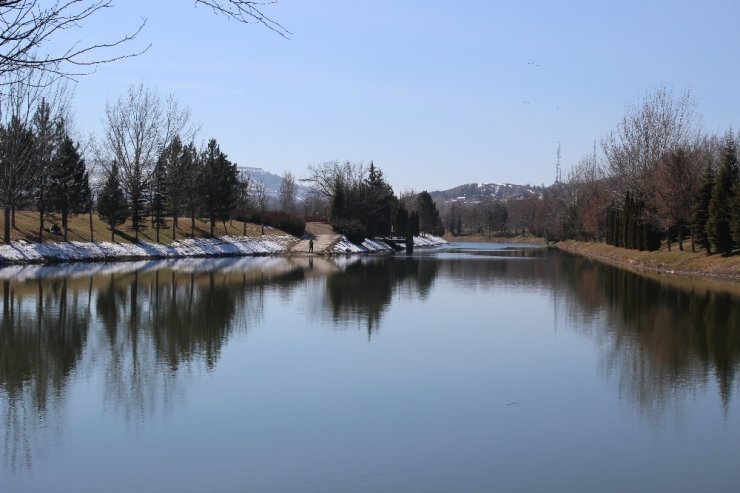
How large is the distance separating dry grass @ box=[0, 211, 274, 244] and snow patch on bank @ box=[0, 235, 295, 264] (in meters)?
1.02

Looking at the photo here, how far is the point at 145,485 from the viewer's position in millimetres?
8281

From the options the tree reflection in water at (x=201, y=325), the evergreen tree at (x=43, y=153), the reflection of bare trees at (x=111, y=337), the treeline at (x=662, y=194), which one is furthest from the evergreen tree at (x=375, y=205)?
the reflection of bare trees at (x=111, y=337)

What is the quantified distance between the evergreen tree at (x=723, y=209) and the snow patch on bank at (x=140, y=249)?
1300 inches

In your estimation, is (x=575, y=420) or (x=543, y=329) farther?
(x=543, y=329)

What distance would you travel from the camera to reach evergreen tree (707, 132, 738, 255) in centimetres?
4250

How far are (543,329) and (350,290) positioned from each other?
1170 cm

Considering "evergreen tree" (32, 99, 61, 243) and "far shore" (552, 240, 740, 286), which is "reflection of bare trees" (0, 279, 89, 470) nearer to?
"evergreen tree" (32, 99, 61, 243)

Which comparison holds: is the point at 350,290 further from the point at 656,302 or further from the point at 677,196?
the point at 677,196

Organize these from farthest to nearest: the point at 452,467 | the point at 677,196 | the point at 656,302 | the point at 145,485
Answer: the point at 677,196
the point at 656,302
the point at 452,467
the point at 145,485

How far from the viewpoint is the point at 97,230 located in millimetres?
54938

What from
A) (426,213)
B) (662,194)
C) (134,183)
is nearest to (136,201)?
(134,183)

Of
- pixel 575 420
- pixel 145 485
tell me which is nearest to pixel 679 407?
pixel 575 420

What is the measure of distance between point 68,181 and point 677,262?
35.2 metres

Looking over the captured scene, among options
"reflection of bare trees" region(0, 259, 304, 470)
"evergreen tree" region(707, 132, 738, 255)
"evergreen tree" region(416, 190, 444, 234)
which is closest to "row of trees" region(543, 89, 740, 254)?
"evergreen tree" region(707, 132, 738, 255)
